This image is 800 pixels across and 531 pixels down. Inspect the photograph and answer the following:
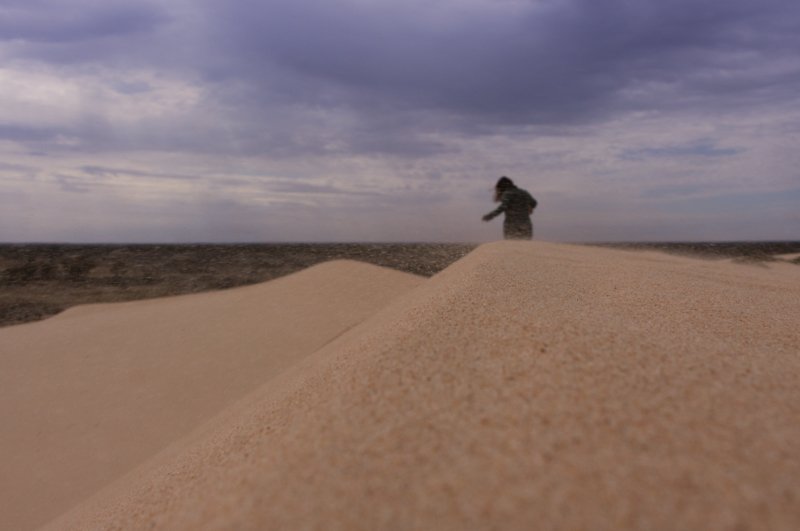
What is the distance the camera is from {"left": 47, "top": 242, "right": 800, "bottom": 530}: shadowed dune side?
757 millimetres

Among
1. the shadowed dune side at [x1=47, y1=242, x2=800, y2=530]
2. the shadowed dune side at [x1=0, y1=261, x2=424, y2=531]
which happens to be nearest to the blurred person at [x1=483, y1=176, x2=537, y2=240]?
the shadowed dune side at [x1=0, y1=261, x2=424, y2=531]

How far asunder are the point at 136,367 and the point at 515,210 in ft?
16.3

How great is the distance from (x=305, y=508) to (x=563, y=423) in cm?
52

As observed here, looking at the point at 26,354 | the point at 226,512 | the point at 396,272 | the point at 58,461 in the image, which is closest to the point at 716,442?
the point at 226,512

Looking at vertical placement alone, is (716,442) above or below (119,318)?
above

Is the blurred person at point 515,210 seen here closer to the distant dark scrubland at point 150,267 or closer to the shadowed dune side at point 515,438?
the distant dark scrubland at point 150,267

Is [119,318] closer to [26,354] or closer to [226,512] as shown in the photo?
[26,354]

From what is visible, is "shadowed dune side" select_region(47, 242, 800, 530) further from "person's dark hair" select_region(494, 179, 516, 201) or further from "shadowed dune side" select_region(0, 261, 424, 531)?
"person's dark hair" select_region(494, 179, 516, 201)

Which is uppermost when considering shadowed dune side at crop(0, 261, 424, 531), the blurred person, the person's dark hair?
the person's dark hair

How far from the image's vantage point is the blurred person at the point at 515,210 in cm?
650

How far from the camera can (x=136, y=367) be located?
3.68 m

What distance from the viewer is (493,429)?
94 centimetres

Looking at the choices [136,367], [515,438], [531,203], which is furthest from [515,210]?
[515,438]

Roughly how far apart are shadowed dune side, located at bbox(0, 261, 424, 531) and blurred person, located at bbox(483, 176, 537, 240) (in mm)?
2083
